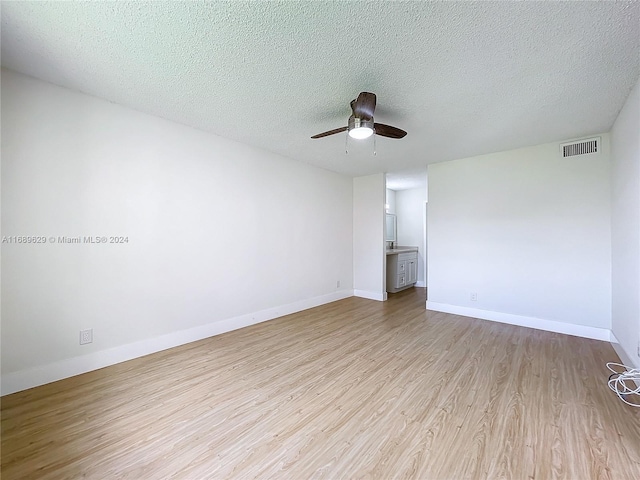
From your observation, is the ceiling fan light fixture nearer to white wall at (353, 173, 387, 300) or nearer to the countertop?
white wall at (353, 173, 387, 300)

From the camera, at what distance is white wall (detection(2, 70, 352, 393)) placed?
216 centimetres

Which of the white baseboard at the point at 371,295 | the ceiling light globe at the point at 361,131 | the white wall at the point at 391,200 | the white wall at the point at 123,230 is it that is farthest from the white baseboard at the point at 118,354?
the white wall at the point at 391,200

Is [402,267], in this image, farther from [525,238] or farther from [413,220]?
[525,238]

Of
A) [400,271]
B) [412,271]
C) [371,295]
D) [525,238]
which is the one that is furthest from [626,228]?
[412,271]

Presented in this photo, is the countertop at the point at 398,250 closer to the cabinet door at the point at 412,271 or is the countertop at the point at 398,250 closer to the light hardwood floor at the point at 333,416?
the cabinet door at the point at 412,271

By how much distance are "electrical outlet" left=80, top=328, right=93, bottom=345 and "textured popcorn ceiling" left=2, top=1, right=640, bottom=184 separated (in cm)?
212

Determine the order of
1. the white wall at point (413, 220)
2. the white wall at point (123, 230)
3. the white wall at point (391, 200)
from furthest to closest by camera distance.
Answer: the white wall at point (391, 200) → the white wall at point (413, 220) → the white wall at point (123, 230)

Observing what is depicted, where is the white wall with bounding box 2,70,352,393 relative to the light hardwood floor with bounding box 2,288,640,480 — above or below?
above

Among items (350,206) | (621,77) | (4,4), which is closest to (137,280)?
(4,4)

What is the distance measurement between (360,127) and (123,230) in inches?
95.8

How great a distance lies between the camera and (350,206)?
5.61 meters

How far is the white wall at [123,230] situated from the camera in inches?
85.0

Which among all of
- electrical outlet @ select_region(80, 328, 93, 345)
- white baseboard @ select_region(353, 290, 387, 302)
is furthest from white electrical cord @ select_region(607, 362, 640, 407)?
electrical outlet @ select_region(80, 328, 93, 345)

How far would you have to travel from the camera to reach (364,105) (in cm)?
211
